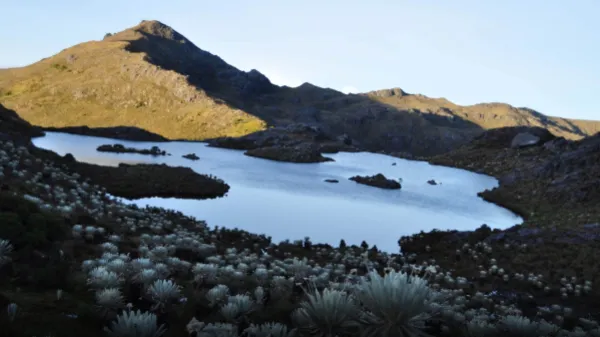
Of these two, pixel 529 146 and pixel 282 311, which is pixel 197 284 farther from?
pixel 529 146

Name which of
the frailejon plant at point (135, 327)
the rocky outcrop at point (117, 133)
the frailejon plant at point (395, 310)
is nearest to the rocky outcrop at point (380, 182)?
the frailejon plant at point (395, 310)

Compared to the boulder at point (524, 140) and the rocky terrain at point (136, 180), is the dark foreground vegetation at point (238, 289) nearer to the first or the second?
the rocky terrain at point (136, 180)

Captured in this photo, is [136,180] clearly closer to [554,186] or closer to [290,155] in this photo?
[554,186]

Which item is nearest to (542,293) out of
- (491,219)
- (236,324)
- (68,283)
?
(236,324)

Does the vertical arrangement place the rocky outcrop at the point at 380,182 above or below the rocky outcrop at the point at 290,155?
below

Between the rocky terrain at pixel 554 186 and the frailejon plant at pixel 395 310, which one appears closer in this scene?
the frailejon plant at pixel 395 310

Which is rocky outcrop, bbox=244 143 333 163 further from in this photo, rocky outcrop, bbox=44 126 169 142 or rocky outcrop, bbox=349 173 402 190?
rocky outcrop, bbox=44 126 169 142

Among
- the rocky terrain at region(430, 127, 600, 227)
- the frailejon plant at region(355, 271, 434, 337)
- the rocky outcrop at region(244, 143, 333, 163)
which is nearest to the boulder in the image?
the rocky terrain at region(430, 127, 600, 227)

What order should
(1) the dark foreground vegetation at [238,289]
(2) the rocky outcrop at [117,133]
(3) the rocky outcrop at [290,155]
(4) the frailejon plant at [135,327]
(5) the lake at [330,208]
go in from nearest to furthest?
(4) the frailejon plant at [135,327] < (1) the dark foreground vegetation at [238,289] < (5) the lake at [330,208] < (3) the rocky outcrop at [290,155] < (2) the rocky outcrop at [117,133]

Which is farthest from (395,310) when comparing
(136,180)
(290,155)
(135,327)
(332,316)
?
(290,155)

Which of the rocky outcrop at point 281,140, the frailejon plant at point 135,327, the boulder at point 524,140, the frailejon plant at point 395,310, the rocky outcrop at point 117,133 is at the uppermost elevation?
the boulder at point 524,140

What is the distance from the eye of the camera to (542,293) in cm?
1625

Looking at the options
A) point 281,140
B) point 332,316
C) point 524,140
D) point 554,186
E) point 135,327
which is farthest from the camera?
point 281,140

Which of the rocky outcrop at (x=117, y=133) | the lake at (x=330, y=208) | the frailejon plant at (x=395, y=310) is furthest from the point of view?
the rocky outcrop at (x=117, y=133)
